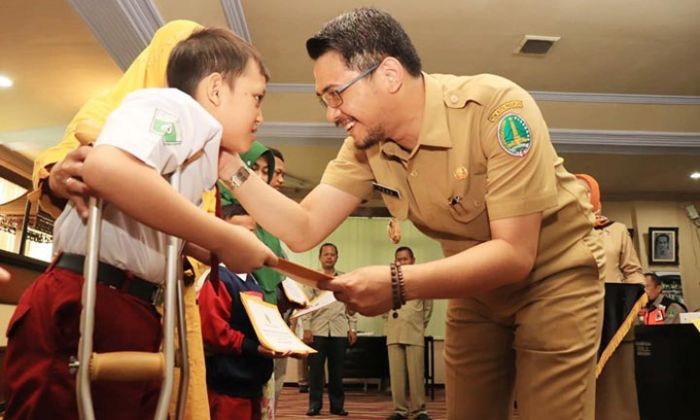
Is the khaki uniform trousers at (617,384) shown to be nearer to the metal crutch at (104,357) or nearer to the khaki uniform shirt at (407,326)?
the metal crutch at (104,357)

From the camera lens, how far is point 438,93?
1.48 m

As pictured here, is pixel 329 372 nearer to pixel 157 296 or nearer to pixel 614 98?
pixel 614 98

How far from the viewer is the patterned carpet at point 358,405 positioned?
5305 mm

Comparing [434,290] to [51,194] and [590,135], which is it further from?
[590,135]

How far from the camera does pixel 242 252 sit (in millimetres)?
908

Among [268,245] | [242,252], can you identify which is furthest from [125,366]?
[268,245]

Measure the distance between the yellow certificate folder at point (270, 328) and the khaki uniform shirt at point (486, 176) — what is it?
459 mm

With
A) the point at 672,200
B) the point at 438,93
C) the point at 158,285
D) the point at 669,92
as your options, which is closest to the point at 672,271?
the point at 672,200

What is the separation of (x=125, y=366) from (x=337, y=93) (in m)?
0.88

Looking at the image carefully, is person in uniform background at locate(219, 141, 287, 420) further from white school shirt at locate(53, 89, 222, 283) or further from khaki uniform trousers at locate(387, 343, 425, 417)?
khaki uniform trousers at locate(387, 343, 425, 417)

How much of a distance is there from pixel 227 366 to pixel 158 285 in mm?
751

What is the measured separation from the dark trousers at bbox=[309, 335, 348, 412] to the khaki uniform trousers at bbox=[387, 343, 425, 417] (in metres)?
0.47

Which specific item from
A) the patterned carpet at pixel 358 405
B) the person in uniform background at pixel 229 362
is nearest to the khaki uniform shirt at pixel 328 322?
the patterned carpet at pixel 358 405

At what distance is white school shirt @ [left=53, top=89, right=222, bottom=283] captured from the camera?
0.87 m
